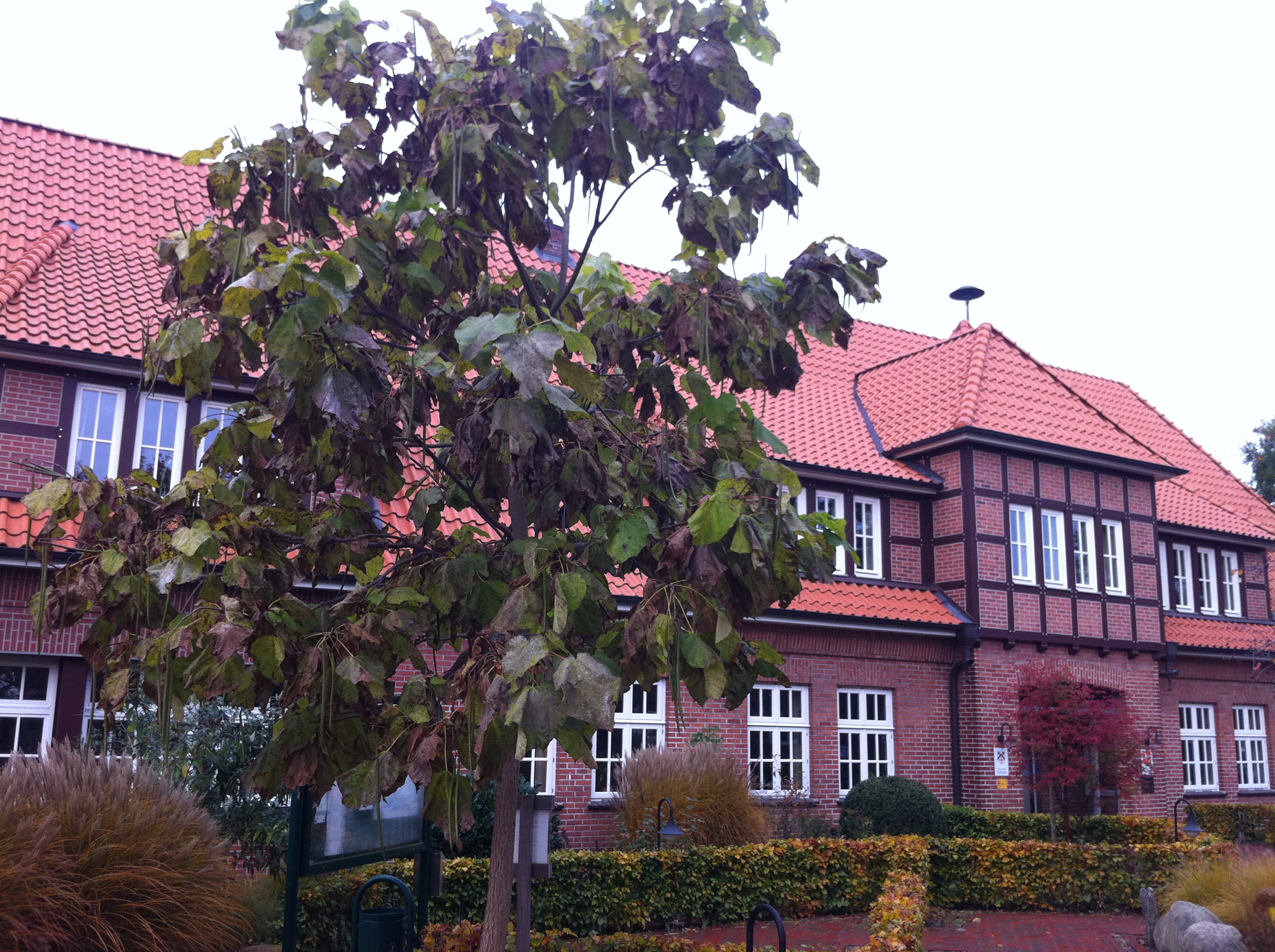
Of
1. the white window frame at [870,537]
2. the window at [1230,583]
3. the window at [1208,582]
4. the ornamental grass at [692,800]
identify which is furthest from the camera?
the window at [1230,583]

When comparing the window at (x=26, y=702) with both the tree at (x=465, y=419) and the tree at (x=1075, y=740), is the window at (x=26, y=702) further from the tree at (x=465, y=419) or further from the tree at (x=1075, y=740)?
the tree at (x=1075, y=740)

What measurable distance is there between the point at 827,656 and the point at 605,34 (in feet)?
38.7

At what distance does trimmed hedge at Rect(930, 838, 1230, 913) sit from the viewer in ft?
41.1

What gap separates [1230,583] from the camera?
Result: 22078mm

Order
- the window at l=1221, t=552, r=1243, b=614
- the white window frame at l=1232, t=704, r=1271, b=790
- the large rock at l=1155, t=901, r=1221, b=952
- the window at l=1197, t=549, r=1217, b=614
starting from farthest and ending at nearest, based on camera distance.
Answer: the window at l=1221, t=552, r=1243, b=614
the window at l=1197, t=549, r=1217, b=614
the white window frame at l=1232, t=704, r=1271, b=790
the large rock at l=1155, t=901, r=1221, b=952

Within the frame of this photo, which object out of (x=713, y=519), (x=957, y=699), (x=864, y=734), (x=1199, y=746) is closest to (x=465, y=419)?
(x=713, y=519)

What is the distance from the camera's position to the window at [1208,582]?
21531 millimetres

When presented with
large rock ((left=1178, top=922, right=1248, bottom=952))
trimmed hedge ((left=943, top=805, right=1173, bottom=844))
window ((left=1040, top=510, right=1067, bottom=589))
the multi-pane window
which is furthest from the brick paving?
the multi-pane window

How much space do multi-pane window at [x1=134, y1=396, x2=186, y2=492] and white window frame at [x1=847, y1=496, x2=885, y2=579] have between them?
9579mm

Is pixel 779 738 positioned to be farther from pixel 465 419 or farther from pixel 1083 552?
pixel 465 419

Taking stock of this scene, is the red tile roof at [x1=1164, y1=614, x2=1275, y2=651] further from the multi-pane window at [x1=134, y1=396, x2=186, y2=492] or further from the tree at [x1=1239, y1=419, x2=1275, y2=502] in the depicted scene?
the tree at [x1=1239, y1=419, x2=1275, y2=502]

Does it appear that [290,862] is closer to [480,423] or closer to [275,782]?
[275,782]

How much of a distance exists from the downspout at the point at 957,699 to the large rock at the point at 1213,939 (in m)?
7.30

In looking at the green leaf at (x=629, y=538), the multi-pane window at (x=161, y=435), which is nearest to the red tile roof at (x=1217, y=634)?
the multi-pane window at (x=161, y=435)
